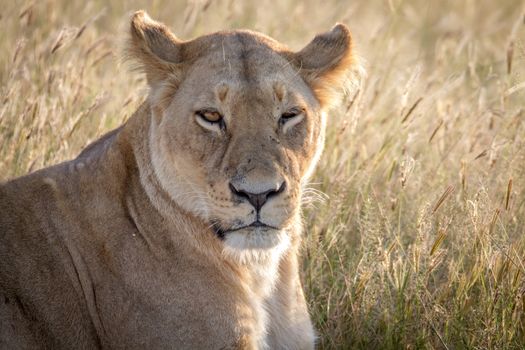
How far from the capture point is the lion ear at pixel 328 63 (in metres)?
4.62

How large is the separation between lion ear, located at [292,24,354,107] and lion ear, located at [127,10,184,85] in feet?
1.97

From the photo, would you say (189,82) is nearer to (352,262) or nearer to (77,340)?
(77,340)

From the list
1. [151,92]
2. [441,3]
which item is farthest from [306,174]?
[441,3]

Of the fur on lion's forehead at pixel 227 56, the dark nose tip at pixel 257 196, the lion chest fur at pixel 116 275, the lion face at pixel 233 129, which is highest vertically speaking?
the fur on lion's forehead at pixel 227 56

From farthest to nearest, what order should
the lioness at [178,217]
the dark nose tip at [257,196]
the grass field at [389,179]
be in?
1. the grass field at [389,179]
2. the lioness at [178,217]
3. the dark nose tip at [257,196]

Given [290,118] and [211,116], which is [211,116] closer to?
[211,116]

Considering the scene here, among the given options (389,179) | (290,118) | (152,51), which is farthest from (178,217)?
(389,179)

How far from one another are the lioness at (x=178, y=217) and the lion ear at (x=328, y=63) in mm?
66

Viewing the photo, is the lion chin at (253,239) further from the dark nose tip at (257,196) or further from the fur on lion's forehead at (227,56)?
the fur on lion's forehead at (227,56)

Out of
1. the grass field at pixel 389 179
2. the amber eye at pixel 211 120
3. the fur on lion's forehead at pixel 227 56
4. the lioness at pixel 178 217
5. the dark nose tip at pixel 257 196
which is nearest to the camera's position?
the dark nose tip at pixel 257 196

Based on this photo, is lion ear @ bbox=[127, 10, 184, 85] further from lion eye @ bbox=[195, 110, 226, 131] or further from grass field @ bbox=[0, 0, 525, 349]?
lion eye @ bbox=[195, 110, 226, 131]

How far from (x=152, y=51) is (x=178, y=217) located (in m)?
0.80

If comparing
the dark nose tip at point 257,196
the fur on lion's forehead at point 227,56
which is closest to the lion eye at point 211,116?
the fur on lion's forehead at point 227,56

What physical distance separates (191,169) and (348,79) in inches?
42.5
